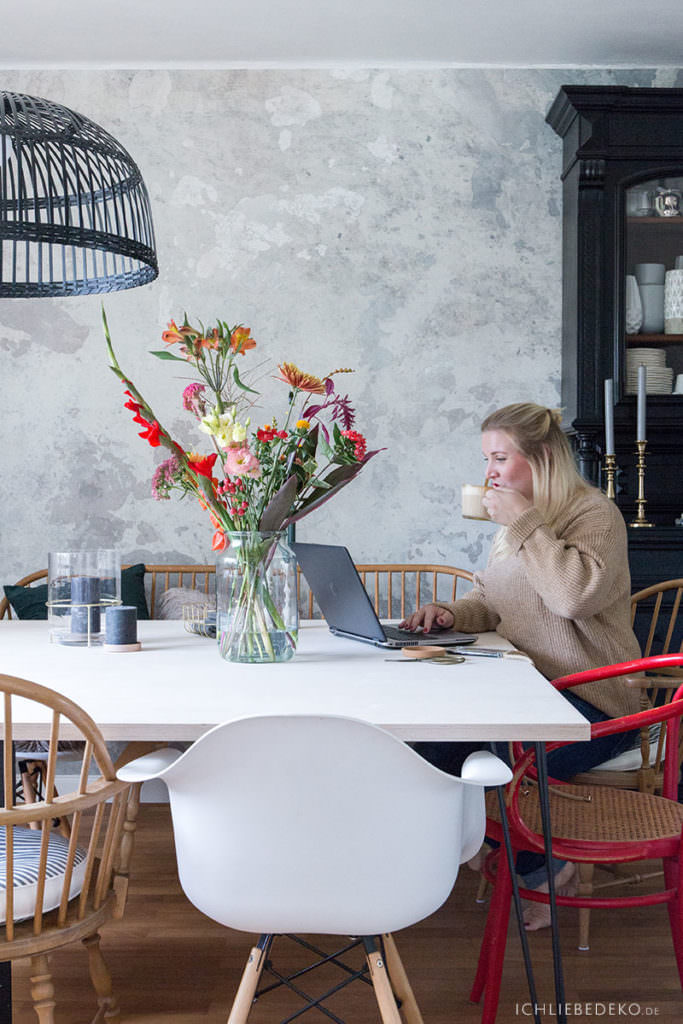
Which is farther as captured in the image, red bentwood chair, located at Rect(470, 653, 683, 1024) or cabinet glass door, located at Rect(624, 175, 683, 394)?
cabinet glass door, located at Rect(624, 175, 683, 394)

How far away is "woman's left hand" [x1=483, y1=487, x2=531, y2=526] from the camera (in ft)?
7.84

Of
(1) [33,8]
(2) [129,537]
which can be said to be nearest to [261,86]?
(1) [33,8]

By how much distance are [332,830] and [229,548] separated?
81 cm

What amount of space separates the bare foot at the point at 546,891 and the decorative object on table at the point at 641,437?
144cm

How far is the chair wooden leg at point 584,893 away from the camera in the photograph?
2.28 metres

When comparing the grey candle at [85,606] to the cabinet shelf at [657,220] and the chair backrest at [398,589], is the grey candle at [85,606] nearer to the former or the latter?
the chair backrest at [398,589]

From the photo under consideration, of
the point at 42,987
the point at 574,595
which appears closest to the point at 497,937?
the point at 574,595

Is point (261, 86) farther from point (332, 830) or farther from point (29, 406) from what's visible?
point (332, 830)

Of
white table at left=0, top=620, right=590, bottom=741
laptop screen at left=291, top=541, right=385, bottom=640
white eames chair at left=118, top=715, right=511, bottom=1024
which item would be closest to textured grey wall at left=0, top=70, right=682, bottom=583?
laptop screen at left=291, top=541, right=385, bottom=640

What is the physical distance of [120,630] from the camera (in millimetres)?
2178

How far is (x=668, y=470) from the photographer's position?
3.72 metres

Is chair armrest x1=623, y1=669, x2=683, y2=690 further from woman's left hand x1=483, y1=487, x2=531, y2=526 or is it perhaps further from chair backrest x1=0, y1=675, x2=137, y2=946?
chair backrest x1=0, y1=675, x2=137, y2=946

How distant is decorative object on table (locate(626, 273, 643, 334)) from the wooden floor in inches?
78.8

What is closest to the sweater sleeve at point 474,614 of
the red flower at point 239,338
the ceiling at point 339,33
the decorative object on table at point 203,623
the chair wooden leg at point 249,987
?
the decorative object on table at point 203,623
